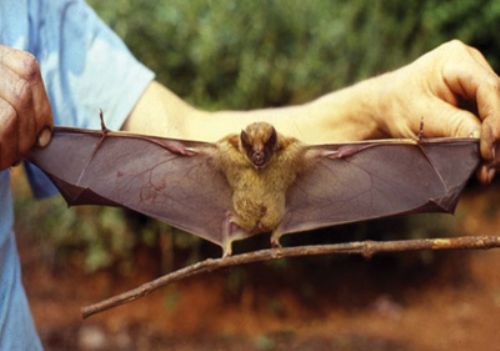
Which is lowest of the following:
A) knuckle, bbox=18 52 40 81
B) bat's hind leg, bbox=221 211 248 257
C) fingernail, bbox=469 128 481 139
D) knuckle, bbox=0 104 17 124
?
bat's hind leg, bbox=221 211 248 257

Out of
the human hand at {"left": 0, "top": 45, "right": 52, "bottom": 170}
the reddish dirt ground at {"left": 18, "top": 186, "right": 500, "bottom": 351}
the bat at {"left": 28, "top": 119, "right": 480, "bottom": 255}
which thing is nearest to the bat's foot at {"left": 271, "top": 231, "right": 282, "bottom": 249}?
the bat at {"left": 28, "top": 119, "right": 480, "bottom": 255}

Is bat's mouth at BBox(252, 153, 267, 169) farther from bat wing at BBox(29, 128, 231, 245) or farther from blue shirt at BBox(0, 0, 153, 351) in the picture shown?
blue shirt at BBox(0, 0, 153, 351)

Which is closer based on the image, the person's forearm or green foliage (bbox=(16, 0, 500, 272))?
the person's forearm

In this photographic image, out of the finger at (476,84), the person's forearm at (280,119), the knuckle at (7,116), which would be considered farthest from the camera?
the person's forearm at (280,119)

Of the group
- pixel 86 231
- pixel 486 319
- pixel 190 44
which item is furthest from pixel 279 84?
pixel 486 319

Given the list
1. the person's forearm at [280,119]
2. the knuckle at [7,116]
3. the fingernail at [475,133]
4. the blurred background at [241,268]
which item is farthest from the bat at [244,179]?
the blurred background at [241,268]

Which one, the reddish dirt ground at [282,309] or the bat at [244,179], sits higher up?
the bat at [244,179]

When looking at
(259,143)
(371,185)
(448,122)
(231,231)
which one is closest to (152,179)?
→ (231,231)

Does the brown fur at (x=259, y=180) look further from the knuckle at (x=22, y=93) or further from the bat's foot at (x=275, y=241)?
the knuckle at (x=22, y=93)
